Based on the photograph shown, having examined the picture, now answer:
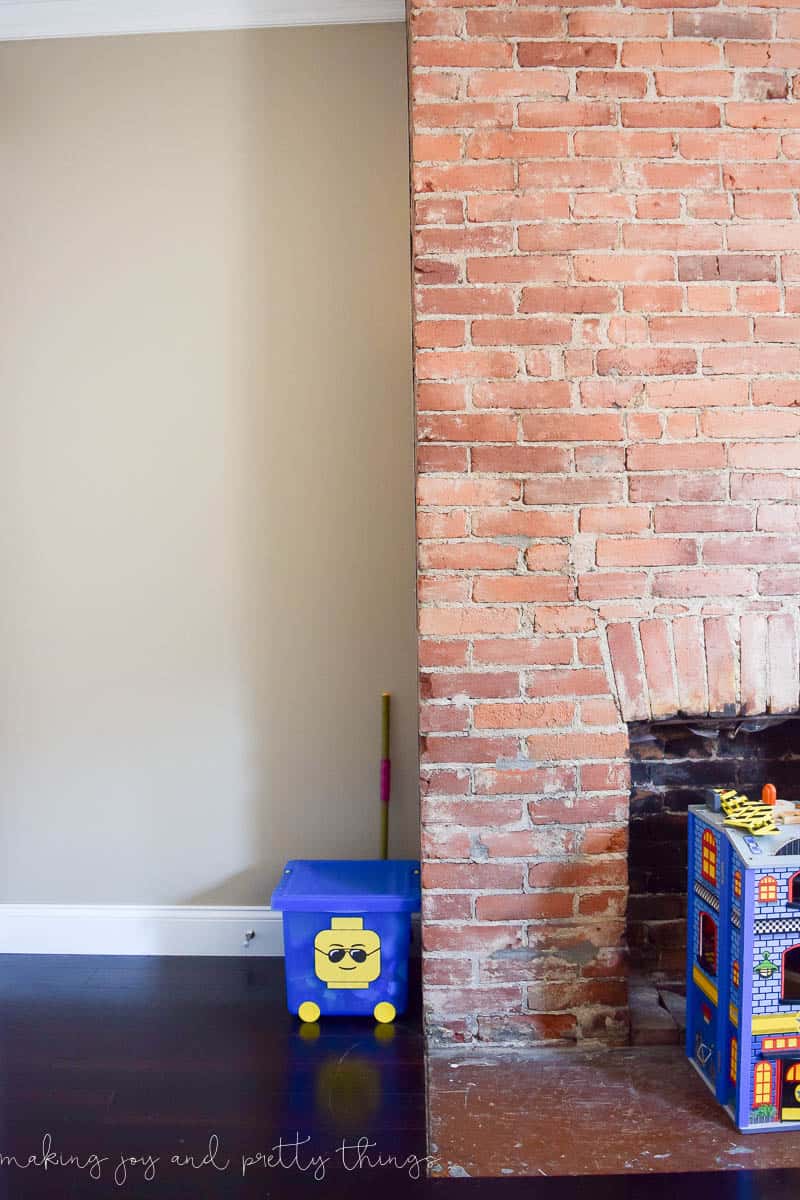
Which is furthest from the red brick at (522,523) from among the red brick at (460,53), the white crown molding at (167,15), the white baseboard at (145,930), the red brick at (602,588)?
the white crown molding at (167,15)

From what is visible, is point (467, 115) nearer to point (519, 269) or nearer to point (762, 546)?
point (519, 269)

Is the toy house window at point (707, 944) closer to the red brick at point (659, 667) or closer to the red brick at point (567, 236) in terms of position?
the red brick at point (659, 667)

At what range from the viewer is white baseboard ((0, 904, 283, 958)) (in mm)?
2590

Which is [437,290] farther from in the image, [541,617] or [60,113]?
[60,113]

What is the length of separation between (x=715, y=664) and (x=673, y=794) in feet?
1.38

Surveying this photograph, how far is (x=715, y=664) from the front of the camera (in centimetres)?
202

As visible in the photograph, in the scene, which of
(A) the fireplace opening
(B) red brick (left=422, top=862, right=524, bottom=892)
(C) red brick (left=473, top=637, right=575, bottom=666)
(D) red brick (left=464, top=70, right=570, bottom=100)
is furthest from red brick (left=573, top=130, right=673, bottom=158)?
(B) red brick (left=422, top=862, right=524, bottom=892)

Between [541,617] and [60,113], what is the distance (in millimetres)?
2021

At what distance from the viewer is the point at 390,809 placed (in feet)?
8.47

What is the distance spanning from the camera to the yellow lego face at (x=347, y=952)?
2.21 m

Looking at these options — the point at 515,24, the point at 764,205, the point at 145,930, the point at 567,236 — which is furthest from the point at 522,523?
the point at 145,930

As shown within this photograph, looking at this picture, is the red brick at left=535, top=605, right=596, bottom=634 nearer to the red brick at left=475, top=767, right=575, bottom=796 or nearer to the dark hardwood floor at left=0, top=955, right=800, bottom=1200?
Answer: the red brick at left=475, top=767, right=575, bottom=796

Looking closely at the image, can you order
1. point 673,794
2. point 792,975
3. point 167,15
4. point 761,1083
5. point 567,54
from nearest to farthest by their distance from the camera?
point 761,1083 → point 567,54 → point 792,975 → point 673,794 → point 167,15

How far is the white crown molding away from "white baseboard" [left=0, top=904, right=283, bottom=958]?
255 centimetres
